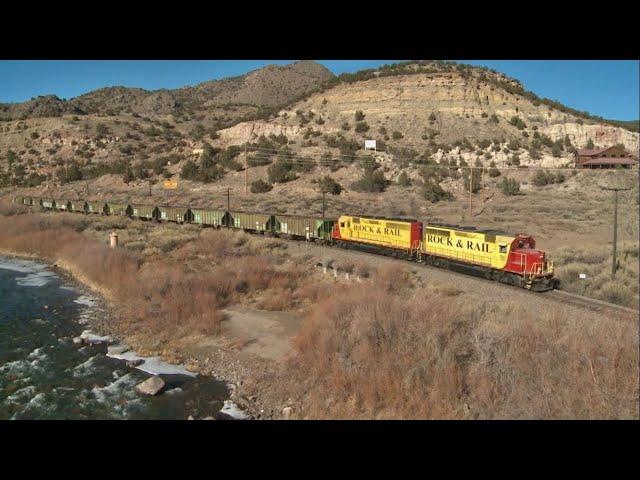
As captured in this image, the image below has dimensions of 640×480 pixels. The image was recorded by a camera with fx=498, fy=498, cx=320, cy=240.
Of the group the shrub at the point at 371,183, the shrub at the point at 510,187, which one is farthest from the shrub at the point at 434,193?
the shrub at the point at 371,183

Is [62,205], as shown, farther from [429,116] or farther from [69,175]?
[429,116]

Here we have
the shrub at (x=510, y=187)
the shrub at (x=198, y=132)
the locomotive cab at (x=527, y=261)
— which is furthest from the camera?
the shrub at (x=198, y=132)

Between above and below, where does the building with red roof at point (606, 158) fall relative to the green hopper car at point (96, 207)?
above

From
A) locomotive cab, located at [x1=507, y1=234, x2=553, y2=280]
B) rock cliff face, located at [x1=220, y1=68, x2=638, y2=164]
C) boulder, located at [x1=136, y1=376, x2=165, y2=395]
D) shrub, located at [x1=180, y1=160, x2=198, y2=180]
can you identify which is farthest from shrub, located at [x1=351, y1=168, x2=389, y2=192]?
boulder, located at [x1=136, y1=376, x2=165, y2=395]

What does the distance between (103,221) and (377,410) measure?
4443 centimetres

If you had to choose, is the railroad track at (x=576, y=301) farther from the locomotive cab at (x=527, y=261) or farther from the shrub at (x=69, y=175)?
the shrub at (x=69, y=175)

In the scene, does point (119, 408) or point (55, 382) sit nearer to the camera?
point (119, 408)

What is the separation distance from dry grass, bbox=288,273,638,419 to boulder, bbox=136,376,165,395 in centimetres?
389

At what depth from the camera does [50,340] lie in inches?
762

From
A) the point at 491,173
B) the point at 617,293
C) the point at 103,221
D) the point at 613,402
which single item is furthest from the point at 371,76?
the point at 613,402

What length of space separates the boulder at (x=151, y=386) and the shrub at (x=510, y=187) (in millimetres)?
47530

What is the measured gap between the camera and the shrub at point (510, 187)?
53938mm

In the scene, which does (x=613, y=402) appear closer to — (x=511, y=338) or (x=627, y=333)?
(x=627, y=333)
